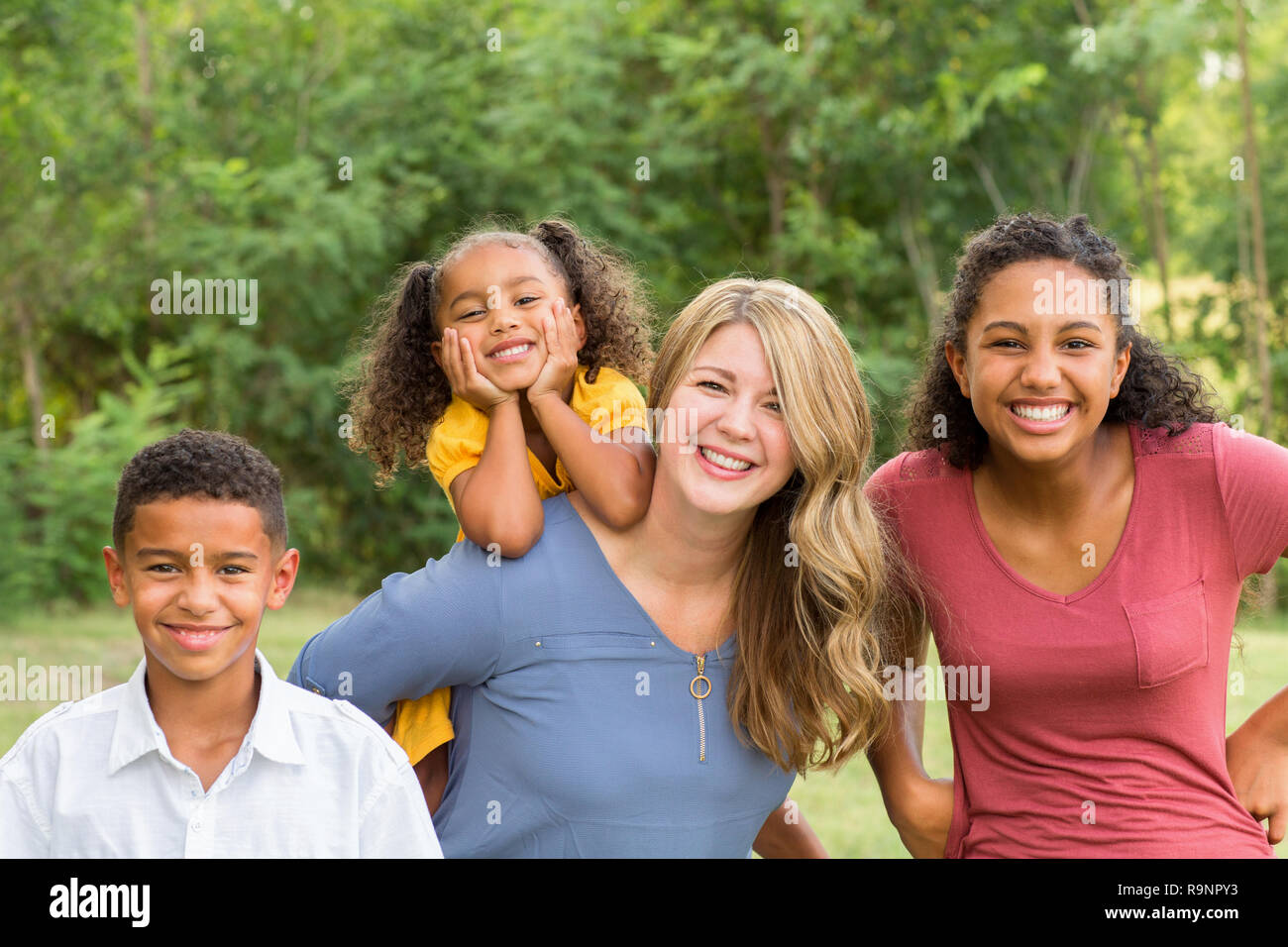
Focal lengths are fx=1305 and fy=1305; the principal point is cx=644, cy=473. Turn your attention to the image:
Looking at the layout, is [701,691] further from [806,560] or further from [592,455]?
[592,455]

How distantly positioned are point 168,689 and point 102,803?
21 cm

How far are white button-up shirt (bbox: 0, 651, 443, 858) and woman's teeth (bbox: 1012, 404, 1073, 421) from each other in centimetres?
138

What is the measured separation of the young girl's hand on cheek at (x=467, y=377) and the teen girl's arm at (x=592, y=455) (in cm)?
8

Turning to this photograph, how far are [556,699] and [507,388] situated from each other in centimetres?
71

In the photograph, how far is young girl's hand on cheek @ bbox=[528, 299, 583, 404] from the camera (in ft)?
9.27

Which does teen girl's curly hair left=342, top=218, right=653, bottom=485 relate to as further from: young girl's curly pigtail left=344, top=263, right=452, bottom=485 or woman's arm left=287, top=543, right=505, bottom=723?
woman's arm left=287, top=543, right=505, bottom=723

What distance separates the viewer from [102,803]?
84.3 inches

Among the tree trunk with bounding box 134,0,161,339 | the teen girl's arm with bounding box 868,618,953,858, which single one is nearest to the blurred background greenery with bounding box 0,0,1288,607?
the tree trunk with bounding box 134,0,161,339

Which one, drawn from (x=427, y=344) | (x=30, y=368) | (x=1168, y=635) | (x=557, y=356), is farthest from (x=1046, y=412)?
(x=30, y=368)

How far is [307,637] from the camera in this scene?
8586 millimetres

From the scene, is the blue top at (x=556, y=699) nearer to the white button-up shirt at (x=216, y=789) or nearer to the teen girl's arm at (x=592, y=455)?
the teen girl's arm at (x=592, y=455)

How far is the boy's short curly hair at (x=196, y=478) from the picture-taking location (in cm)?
221

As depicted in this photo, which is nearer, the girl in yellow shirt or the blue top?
the blue top

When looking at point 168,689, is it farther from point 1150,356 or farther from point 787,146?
point 787,146
